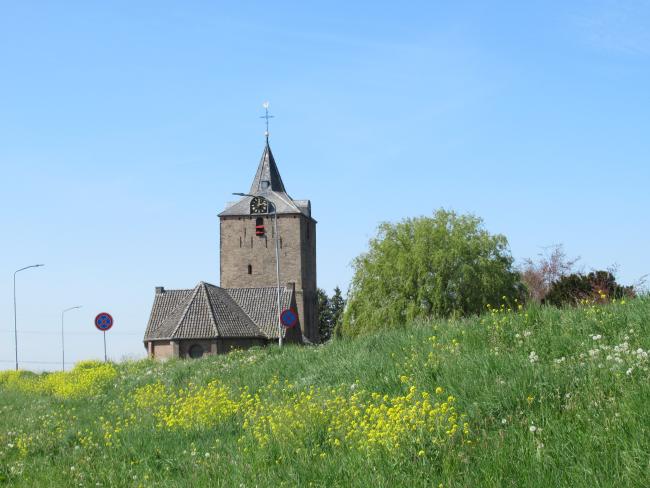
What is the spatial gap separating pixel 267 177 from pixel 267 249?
29.9 ft

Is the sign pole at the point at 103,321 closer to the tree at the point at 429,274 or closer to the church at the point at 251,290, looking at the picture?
the tree at the point at 429,274

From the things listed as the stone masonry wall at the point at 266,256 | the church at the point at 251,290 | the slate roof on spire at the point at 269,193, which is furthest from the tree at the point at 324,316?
the slate roof on spire at the point at 269,193

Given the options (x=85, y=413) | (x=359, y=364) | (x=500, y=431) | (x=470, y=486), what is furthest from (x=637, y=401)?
(x=85, y=413)

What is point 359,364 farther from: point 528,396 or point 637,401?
point 637,401

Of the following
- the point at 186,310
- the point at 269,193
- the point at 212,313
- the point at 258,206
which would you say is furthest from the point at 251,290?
the point at 269,193

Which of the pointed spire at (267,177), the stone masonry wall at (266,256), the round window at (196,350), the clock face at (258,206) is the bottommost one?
the round window at (196,350)

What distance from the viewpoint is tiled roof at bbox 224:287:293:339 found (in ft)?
225

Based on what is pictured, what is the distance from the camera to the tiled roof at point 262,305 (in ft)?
225

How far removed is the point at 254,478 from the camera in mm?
7785

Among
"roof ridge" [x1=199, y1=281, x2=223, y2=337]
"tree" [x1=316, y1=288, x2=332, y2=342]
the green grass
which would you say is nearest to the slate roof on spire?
"tree" [x1=316, y1=288, x2=332, y2=342]

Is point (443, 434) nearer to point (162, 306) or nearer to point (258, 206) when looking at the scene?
point (162, 306)

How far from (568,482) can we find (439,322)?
7.86 meters

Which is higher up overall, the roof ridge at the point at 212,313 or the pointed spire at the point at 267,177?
the pointed spire at the point at 267,177

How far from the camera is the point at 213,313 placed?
6575 cm
